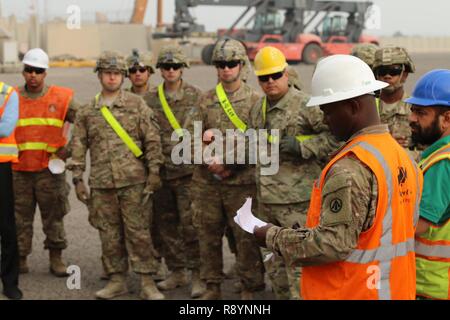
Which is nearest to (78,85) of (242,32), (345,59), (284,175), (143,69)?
(242,32)

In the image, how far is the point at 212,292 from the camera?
6980mm

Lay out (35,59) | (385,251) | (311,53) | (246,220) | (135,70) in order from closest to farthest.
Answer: (385,251) → (246,220) → (35,59) → (135,70) → (311,53)

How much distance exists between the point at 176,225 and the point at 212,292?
92 centimetres

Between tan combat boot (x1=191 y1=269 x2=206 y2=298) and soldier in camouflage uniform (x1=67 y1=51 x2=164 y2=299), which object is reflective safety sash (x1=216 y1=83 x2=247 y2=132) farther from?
tan combat boot (x1=191 y1=269 x2=206 y2=298)

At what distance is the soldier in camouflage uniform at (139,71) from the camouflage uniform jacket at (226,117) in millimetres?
1219

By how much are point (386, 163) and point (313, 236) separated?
16.4 inches

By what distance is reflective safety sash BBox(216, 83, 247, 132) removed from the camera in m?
6.70

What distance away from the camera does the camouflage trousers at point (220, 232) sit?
671cm

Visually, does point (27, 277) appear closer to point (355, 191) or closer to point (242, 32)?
point (355, 191)

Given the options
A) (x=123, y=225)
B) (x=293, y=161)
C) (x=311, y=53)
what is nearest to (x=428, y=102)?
(x=293, y=161)

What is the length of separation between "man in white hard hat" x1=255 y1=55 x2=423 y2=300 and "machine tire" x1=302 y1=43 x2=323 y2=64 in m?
36.1

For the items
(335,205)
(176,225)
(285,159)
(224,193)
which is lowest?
(176,225)

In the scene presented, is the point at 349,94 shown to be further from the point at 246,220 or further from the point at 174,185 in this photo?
the point at 174,185

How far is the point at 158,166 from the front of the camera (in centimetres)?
695
